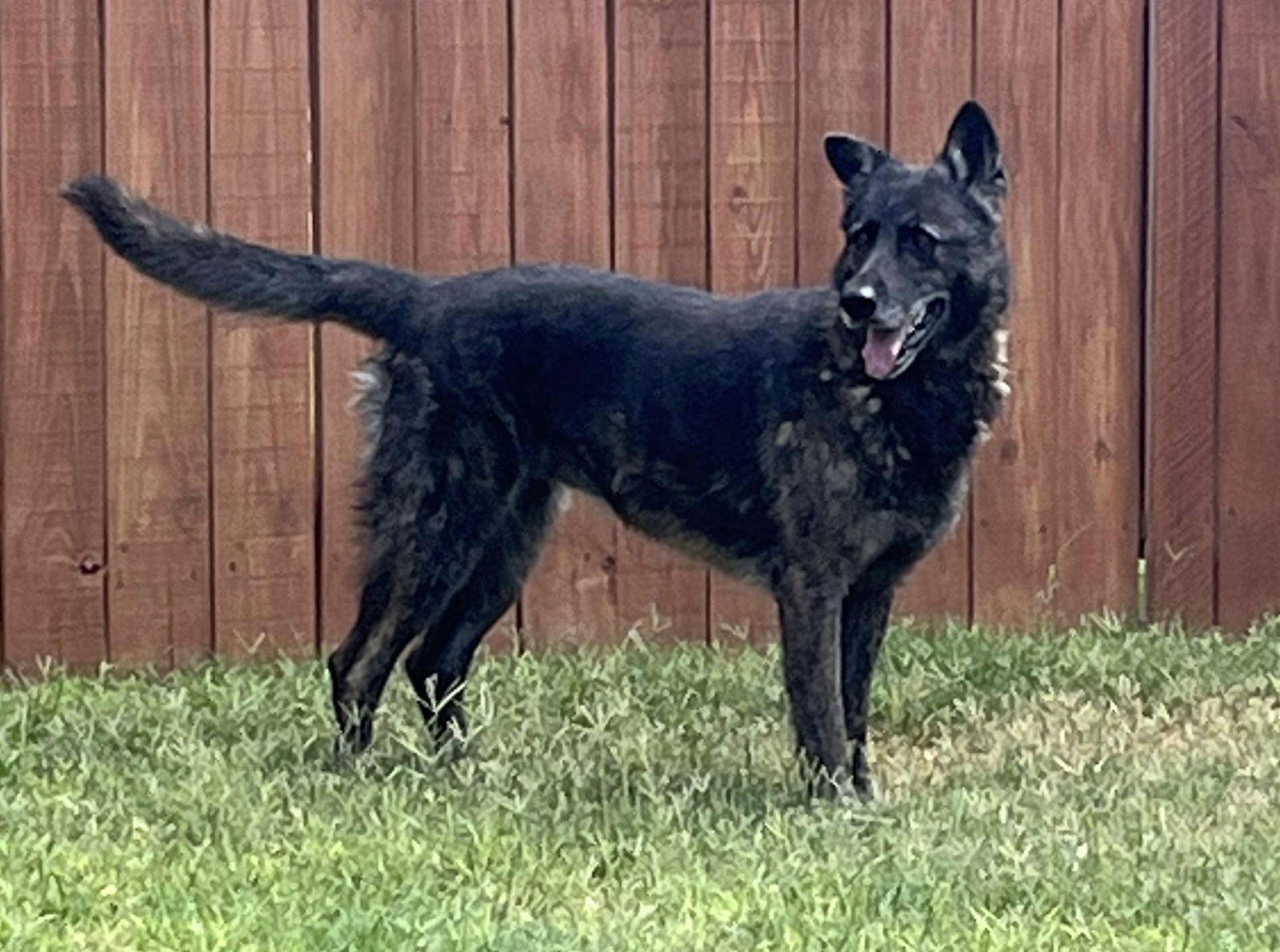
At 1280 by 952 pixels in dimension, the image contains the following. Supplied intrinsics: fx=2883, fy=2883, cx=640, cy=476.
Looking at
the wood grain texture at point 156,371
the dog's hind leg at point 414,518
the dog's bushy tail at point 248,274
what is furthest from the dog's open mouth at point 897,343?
the wood grain texture at point 156,371

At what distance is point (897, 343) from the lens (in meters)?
5.90

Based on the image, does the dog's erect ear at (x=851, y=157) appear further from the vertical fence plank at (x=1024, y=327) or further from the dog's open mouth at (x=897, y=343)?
the vertical fence plank at (x=1024, y=327)

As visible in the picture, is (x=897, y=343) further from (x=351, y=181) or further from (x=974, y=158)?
(x=351, y=181)

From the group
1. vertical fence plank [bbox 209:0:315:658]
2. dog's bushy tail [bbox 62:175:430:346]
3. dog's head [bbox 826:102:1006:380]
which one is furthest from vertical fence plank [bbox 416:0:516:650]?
dog's head [bbox 826:102:1006:380]

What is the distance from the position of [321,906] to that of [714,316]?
1852 millimetres

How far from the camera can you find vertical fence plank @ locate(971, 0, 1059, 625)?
7617 mm

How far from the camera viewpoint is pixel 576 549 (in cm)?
744

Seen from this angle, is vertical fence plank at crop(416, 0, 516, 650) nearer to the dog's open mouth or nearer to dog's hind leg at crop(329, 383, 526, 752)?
dog's hind leg at crop(329, 383, 526, 752)

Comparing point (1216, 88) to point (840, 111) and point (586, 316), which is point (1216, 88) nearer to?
point (840, 111)

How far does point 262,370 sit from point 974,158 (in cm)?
200

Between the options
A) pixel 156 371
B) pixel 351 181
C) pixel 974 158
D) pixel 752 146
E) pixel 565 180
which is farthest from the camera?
pixel 752 146

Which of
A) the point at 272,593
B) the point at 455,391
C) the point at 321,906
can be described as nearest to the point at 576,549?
the point at 272,593

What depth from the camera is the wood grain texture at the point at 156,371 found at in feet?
22.8

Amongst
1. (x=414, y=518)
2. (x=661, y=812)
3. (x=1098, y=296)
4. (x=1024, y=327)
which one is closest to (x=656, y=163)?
(x=1024, y=327)
